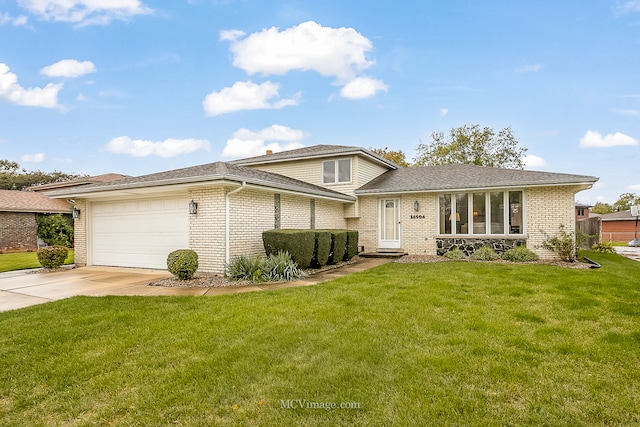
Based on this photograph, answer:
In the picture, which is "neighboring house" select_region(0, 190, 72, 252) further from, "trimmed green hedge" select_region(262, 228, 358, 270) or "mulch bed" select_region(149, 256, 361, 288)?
"trimmed green hedge" select_region(262, 228, 358, 270)

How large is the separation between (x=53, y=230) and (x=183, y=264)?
659 inches

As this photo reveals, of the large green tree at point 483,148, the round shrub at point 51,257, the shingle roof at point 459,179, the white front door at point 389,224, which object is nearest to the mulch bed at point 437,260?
the white front door at point 389,224

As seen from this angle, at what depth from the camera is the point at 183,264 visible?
786 centimetres

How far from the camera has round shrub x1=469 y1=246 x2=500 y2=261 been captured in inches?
449

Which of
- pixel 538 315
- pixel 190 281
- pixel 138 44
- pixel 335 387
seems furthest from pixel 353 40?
pixel 335 387

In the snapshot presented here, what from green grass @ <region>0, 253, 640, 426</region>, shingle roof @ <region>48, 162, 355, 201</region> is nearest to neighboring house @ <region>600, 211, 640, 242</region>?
shingle roof @ <region>48, 162, 355, 201</region>

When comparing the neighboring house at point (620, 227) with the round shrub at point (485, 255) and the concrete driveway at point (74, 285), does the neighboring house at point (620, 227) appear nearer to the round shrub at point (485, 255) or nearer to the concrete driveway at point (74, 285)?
the round shrub at point (485, 255)

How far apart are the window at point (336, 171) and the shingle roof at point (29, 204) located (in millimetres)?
16767

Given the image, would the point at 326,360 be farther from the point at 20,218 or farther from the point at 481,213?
the point at 20,218

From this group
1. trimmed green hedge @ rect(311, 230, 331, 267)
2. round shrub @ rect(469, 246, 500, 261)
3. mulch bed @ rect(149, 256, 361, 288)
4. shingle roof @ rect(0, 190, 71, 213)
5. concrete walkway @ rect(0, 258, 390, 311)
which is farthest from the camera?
shingle roof @ rect(0, 190, 71, 213)

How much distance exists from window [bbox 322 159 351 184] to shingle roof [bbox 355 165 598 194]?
869 mm

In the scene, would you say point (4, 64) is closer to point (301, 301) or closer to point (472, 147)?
point (301, 301)

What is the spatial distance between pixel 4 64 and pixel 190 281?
14.8 m

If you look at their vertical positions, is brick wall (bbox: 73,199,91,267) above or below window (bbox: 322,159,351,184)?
below
